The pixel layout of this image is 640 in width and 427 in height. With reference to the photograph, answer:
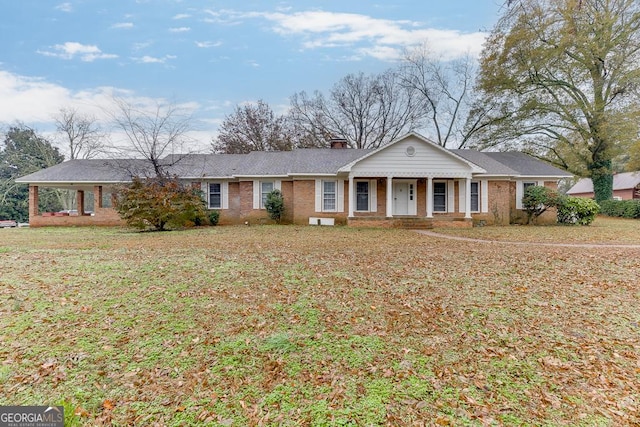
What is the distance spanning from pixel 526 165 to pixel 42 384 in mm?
23972

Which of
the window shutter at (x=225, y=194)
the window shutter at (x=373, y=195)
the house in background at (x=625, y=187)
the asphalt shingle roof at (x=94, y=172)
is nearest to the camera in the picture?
the window shutter at (x=373, y=195)

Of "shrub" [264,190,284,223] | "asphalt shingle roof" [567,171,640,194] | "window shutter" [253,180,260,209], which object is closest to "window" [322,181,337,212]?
"shrub" [264,190,284,223]

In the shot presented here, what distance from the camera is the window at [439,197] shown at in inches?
747

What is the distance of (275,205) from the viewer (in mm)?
18281

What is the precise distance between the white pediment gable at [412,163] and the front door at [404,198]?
5.92 ft

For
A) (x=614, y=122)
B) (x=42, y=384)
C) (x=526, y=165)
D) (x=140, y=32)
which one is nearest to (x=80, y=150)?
(x=140, y=32)

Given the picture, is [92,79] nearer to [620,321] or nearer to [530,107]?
[620,321]

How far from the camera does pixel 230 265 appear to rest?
24.2 ft

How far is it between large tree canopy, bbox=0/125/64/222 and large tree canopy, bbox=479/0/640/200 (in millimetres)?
44358

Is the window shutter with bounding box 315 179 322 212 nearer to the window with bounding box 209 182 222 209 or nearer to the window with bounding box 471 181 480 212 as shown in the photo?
the window with bounding box 209 182 222 209

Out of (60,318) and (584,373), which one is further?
(60,318)

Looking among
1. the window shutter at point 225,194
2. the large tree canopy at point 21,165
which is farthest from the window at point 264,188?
the large tree canopy at point 21,165

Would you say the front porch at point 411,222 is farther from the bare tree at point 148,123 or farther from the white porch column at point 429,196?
the bare tree at point 148,123

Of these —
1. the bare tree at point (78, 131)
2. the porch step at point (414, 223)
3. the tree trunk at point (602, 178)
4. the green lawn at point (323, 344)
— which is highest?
the bare tree at point (78, 131)
